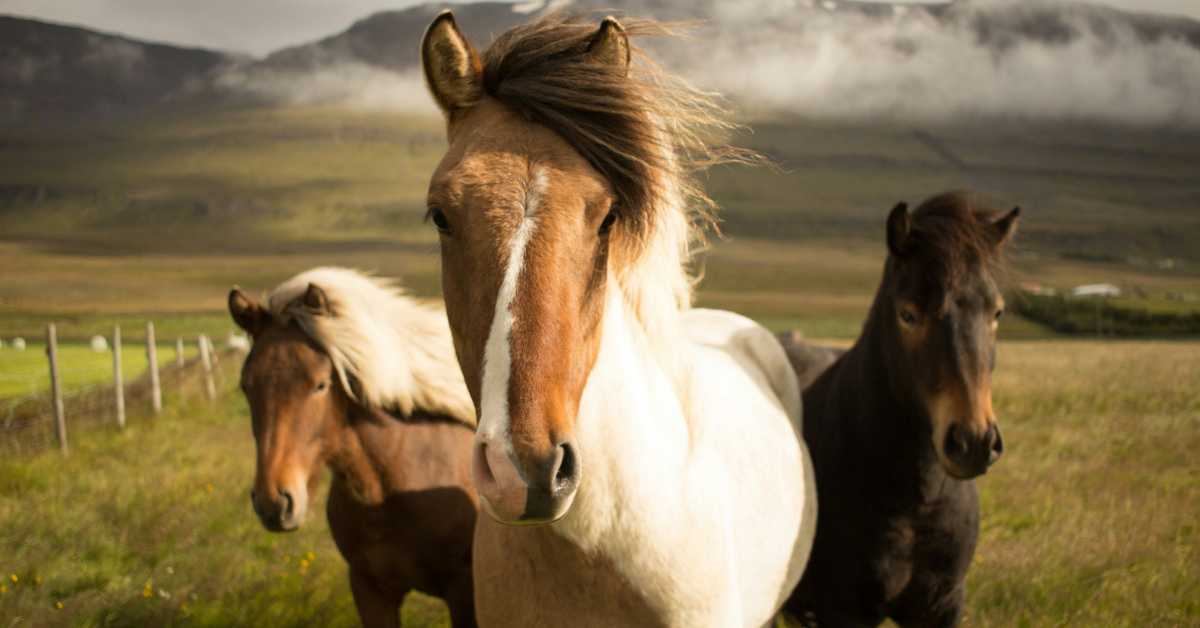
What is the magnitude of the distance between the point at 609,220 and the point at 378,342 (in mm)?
2772

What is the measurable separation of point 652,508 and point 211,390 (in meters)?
16.5

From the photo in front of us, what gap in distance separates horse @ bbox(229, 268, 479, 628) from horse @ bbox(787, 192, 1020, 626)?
184 cm

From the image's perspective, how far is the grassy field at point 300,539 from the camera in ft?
17.6

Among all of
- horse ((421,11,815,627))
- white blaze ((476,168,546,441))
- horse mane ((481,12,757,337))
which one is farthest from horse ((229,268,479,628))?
white blaze ((476,168,546,441))

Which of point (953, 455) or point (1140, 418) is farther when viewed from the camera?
point (1140, 418)

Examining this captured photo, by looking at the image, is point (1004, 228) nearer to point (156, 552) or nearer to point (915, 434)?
point (915, 434)

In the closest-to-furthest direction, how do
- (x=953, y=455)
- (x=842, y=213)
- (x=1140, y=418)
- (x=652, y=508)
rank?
(x=652, y=508) < (x=953, y=455) < (x=1140, y=418) < (x=842, y=213)

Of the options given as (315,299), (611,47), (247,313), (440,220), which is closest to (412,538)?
(315,299)

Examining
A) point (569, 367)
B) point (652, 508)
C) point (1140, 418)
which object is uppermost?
point (569, 367)

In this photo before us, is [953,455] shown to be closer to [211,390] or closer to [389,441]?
[389,441]

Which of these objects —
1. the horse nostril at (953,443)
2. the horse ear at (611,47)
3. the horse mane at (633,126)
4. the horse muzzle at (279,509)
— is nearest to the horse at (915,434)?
the horse nostril at (953,443)

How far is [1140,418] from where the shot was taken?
11.8 metres

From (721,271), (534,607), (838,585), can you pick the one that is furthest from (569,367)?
(721,271)

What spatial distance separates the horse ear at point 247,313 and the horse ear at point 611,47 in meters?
2.92
